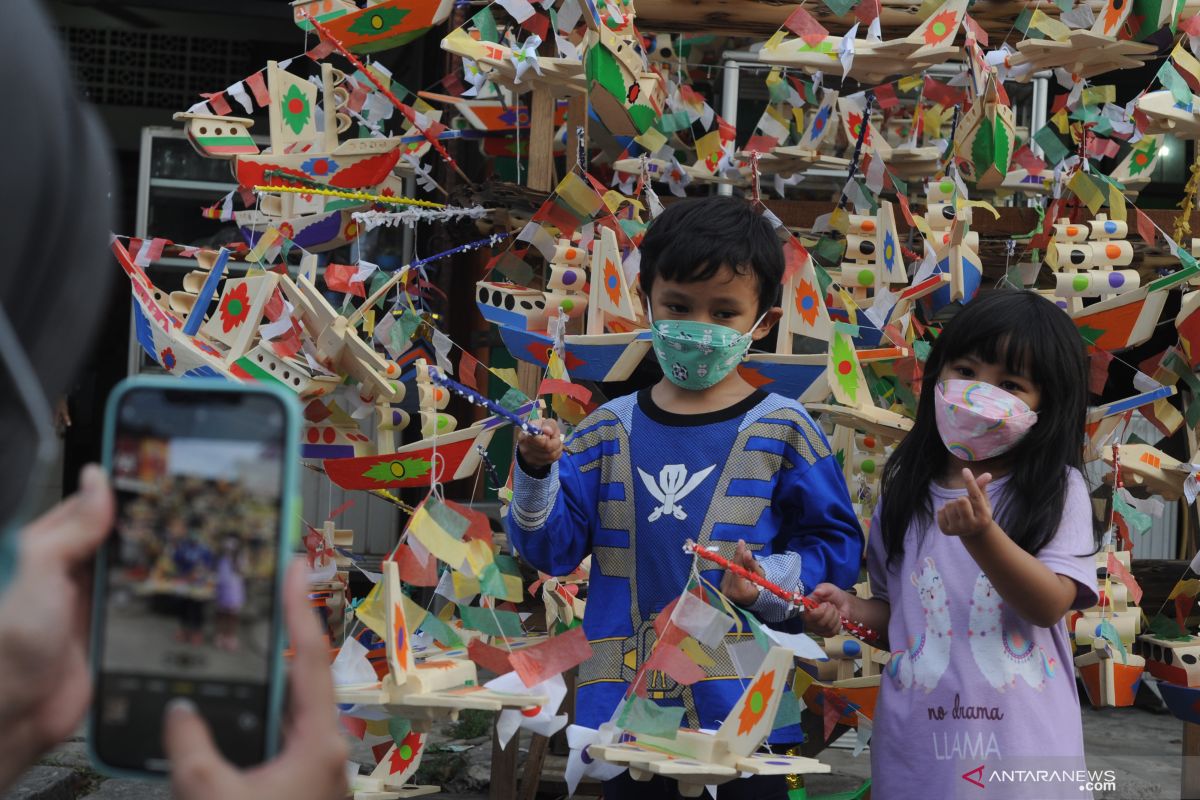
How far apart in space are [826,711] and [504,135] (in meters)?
1.86

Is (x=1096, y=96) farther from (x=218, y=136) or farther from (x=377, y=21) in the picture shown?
(x=218, y=136)

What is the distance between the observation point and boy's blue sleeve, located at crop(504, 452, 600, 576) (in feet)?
6.76

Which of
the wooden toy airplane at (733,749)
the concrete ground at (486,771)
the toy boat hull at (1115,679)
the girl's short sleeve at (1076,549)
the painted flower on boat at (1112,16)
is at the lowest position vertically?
the concrete ground at (486,771)

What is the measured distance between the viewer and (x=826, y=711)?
9.50 ft

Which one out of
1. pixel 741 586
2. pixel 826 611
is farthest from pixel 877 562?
pixel 741 586

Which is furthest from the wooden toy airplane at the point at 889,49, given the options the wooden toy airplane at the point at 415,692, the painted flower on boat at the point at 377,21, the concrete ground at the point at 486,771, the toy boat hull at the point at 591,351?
the concrete ground at the point at 486,771

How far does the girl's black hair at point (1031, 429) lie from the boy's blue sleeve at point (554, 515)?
1.70ft

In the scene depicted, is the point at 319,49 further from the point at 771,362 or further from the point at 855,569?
the point at 855,569

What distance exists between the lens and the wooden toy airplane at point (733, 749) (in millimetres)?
1743

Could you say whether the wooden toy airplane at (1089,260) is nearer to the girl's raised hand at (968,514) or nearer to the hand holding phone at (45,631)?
the girl's raised hand at (968,514)

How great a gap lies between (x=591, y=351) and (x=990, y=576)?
3.54ft

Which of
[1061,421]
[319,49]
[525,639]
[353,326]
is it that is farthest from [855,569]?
[319,49]

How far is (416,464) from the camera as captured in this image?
8.85 ft

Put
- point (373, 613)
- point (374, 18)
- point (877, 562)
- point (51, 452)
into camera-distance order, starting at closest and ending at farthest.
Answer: point (51, 452) < point (373, 613) < point (877, 562) < point (374, 18)
